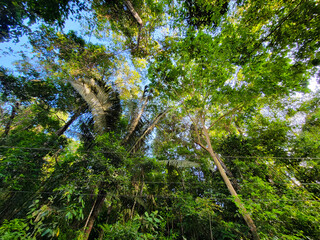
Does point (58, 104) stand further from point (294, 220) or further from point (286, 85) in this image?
point (294, 220)

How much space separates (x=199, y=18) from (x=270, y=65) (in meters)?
3.05

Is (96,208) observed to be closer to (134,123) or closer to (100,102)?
(134,123)

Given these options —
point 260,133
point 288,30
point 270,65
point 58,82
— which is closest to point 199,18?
point 288,30

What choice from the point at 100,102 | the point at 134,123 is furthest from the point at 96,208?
the point at 100,102

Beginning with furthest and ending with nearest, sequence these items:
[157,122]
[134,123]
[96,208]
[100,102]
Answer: [157,122]
[134,123]
[100,102]
[96,208]

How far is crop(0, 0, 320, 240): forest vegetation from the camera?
303 centimetres

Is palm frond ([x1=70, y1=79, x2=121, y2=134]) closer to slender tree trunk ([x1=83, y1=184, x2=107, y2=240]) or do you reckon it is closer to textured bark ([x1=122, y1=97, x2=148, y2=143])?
textured bark ([x1=122, y1=97, x2=148, y2=143])

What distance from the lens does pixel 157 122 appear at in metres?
5.74

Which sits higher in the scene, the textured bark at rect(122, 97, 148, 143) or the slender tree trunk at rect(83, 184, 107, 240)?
the textured bark at rect(122, 97, 148, 143)

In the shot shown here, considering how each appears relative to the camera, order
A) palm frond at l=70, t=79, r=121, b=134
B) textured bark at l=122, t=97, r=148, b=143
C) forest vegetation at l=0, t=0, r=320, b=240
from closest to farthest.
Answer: forest vegetation at l=0, t=0, r=320, b=240 → palm frond at l=70, t=79, r=121, b=134 → textured bark at l=122, t=97, r=148, b=143

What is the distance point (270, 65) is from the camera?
12.6ft

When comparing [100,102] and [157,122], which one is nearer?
[100,102]

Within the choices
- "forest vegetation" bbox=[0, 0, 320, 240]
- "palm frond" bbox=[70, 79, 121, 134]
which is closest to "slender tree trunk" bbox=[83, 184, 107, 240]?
"forest vegetation" bbox=[0, 0, 320, 240]

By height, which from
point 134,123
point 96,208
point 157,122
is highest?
point 157,122
